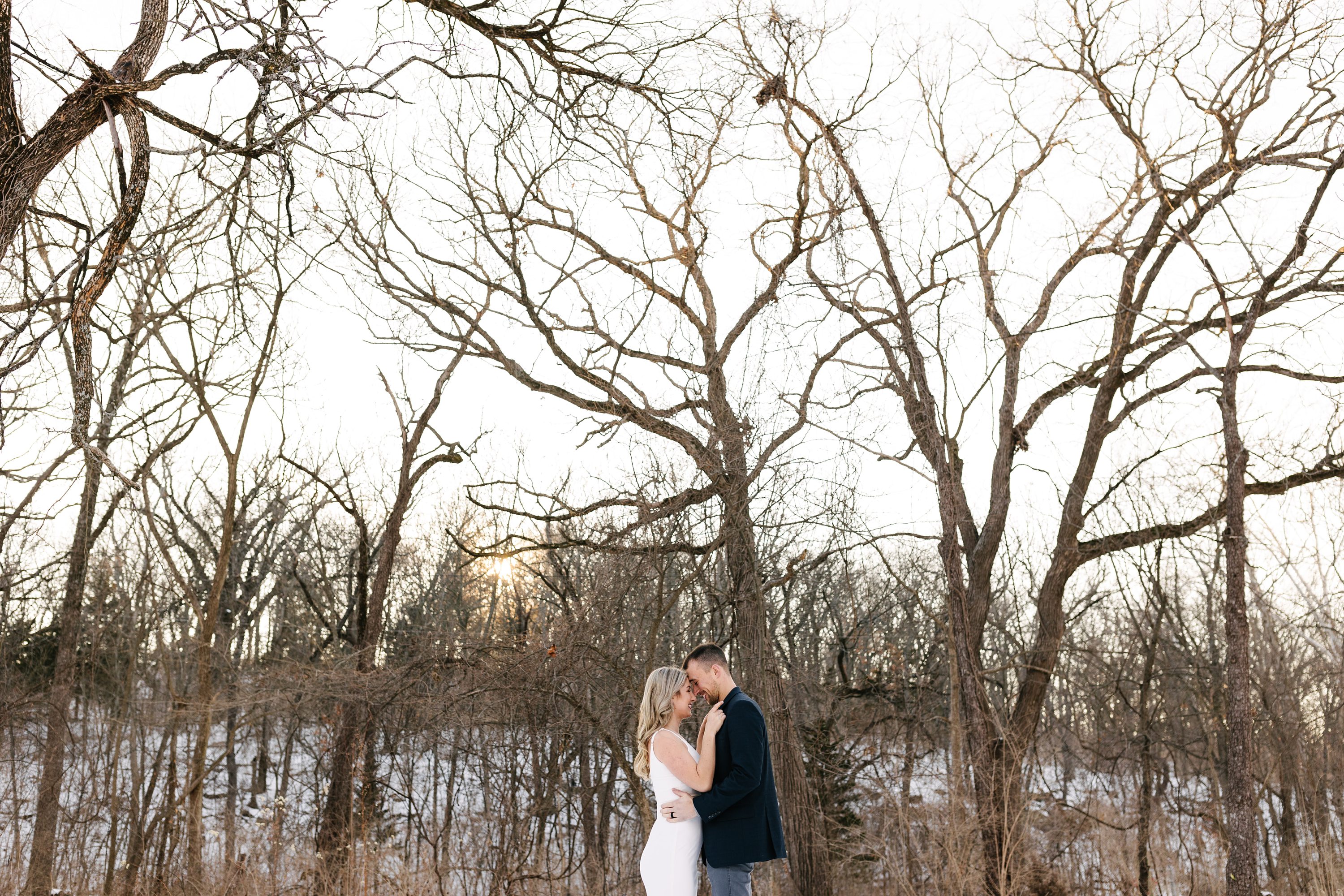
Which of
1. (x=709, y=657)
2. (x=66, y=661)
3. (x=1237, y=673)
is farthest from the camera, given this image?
(x=66, y=661)

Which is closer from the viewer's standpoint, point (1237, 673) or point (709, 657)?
point (709, 657)

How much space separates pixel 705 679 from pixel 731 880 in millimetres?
878

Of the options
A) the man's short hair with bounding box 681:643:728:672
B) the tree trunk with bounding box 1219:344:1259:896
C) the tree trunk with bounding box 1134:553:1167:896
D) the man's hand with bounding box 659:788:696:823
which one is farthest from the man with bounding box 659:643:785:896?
the tree trunk with bounding box 1134:553:1167:896

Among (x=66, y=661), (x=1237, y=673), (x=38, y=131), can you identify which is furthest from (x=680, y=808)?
(x=66, y=661)

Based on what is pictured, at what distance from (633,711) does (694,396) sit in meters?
3.31

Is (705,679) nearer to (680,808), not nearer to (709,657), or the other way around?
(709,657)

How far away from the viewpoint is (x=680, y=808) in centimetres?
423

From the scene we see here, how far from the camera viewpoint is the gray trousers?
4281 millimetres

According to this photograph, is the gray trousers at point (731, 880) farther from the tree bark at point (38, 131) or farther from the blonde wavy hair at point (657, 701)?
the tree bark at point (38, 131)

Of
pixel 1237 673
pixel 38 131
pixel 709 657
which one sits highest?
pixel 38 131

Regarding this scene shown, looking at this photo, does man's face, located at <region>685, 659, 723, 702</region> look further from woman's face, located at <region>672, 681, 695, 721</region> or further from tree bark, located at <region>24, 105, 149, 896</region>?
tree bark, located at <region>24, 105, 149, 896</region>

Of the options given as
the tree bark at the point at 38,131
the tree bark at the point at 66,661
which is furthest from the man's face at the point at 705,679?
the tree bark at the point at 38,131

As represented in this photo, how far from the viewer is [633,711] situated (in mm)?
9695

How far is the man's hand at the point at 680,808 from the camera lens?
4234mm
